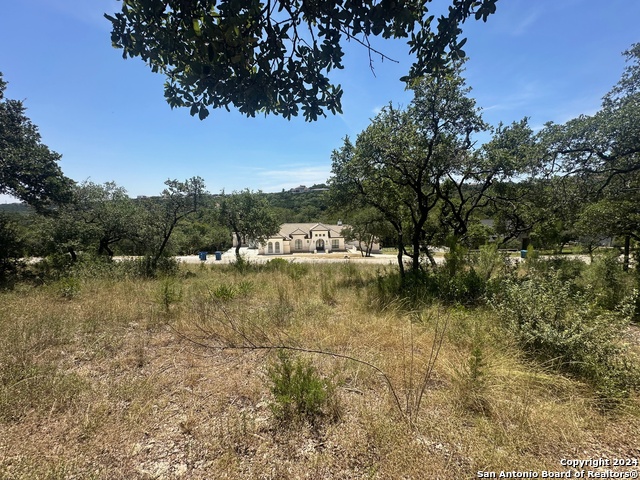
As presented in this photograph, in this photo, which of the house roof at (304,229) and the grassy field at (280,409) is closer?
the grassy field at (280,409)

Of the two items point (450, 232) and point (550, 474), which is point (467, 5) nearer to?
point (550, 474)

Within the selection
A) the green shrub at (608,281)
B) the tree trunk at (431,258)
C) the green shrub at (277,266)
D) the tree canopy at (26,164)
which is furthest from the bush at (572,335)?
the tree canopy at (26,164)

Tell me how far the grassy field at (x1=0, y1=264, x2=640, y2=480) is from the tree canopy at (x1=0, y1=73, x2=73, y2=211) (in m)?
8.16

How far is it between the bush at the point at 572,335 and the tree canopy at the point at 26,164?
14.1 meters

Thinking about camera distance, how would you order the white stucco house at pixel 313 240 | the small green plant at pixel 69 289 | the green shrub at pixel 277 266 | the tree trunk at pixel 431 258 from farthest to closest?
the white stucco house at pixel 313 240 → the green shrub at pixel 277 266 → the tree trunk at pixel 431 258 → the small green plant at pixel 69 289

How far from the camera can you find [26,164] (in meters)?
8.53

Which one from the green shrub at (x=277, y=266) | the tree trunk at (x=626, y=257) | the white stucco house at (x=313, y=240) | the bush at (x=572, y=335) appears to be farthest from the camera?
the white stucco house at (x=313, y=240)

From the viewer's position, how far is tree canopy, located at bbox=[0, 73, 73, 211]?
8406mm

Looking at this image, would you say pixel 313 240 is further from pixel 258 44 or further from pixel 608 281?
pixel 258 44

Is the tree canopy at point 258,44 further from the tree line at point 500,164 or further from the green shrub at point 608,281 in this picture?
the green shrub at point 608,281

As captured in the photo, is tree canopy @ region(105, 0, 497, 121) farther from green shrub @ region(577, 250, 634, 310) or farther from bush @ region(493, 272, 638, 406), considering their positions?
green shrub @ region(577, 250, 634, 310)

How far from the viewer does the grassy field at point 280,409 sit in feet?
5.45

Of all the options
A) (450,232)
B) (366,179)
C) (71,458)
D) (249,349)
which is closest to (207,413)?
(71,458)

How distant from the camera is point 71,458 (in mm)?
1693
